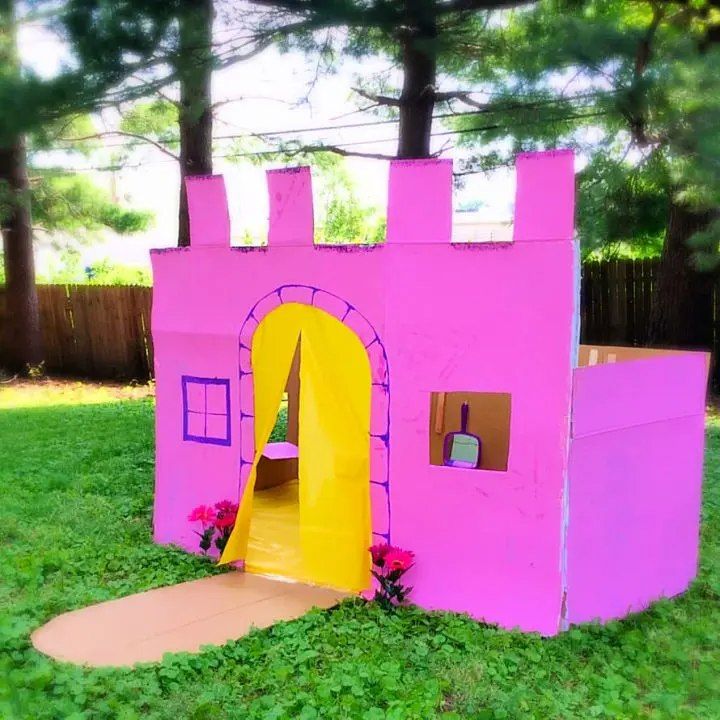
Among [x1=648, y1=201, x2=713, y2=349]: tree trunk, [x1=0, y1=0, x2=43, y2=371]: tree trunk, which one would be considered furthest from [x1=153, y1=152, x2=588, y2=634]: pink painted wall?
[x1=0, y1=0, x2=43, y2=371]: tree trunk

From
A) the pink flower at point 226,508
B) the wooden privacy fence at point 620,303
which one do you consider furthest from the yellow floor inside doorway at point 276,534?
the wooden privacy fence at point 620,303

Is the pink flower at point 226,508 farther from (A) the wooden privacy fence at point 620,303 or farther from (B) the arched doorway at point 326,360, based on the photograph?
(A) the wooden privacy fence at point 620,303

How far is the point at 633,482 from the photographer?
185 inches

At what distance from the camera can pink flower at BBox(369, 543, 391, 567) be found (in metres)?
4.59

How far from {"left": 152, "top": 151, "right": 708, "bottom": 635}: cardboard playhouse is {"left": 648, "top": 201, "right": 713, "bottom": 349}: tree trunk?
224 inches

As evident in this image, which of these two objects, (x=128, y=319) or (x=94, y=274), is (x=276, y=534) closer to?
(x=128, y=319)

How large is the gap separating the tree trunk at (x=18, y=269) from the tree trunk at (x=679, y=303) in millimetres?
9523

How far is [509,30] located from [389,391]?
4.13 meters

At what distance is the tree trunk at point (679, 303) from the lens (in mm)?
10383

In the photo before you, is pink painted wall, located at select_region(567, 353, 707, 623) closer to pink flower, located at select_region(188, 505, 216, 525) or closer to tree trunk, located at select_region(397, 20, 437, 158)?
pink flower, located at select_region(188, 505, 216, 525)

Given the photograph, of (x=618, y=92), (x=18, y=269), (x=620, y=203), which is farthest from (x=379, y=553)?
(x=18, y=269)

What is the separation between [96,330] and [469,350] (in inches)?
425

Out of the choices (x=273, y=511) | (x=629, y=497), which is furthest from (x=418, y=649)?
(x=273, y=511)

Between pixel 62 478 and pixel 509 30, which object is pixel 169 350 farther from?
pixel 509 30
